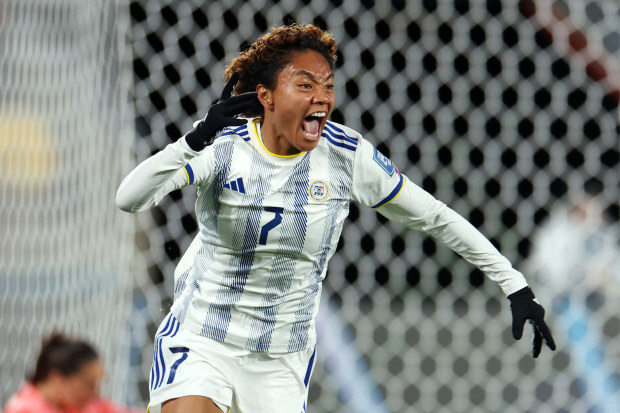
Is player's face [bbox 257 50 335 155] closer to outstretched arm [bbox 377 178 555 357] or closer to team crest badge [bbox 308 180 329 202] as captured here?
team crest badge [bbox 308 180 329 202]

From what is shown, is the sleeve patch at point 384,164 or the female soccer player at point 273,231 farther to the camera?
the sleeve patch at point 384,164

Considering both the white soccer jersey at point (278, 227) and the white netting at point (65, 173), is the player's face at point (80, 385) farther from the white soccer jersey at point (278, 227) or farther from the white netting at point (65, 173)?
the white soccer jersey at point (278, 227)

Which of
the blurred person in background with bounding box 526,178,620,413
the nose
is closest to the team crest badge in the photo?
the nose

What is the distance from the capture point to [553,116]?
4.78m

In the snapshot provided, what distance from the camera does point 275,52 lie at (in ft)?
7.14

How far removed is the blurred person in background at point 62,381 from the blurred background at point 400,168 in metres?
0.48

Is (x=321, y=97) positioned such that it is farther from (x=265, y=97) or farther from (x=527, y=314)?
(x=527, y=314)

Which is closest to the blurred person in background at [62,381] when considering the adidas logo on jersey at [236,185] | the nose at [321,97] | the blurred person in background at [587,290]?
the adidas logo on jersey at [236,185]

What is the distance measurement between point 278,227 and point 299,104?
307mm

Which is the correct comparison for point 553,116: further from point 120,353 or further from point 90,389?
point 90,389

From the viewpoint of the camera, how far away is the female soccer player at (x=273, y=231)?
2107 millimetres

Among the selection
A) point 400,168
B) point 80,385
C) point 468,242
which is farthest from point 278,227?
point 400,168

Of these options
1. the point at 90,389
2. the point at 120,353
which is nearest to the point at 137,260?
the point at 120,353

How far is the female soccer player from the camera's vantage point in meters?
2.11
